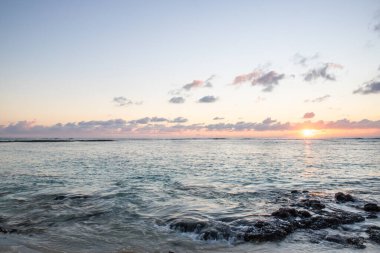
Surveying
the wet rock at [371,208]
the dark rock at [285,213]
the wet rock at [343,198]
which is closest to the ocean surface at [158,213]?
the wet rock at [371,208]

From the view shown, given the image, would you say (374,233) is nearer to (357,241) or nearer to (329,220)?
(357,241)

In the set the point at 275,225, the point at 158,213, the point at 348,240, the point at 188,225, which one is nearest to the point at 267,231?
the point at 275,225

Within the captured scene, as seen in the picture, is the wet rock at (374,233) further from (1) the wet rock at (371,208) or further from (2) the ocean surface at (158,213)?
(1) the wet rock at (371,208)

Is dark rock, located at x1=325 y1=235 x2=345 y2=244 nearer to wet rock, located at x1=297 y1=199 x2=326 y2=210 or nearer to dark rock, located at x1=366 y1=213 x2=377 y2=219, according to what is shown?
dark rock, located at x1=366 y1=213 x2=377 y2=219

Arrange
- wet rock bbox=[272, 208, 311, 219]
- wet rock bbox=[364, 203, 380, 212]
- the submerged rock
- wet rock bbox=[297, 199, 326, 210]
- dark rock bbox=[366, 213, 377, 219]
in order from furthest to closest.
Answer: wet rock bbox=[297, 199, 326, 210] → wet rock bbox=[364, 203, 380, 212] → wet rock bbox=[272, 208, 311, 219] → dark rock bbox=[366, 213, 377, 219] → the submerged rock

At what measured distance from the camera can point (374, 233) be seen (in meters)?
11.8

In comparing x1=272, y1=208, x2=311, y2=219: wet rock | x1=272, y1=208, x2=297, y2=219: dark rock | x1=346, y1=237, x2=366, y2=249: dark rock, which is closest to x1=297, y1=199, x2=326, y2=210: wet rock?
x1=272, y1=208, x2=311, y2=219: wet rock

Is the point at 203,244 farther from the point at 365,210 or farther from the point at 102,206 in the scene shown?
the point at 365,210

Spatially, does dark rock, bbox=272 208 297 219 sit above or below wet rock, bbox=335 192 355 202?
above

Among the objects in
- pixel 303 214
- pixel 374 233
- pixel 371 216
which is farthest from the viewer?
pixel 303 214

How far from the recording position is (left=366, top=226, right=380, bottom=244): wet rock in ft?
36.8

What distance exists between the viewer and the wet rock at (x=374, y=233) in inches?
442

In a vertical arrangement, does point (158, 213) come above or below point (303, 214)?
below

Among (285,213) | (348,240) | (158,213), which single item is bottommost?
(158,213)
